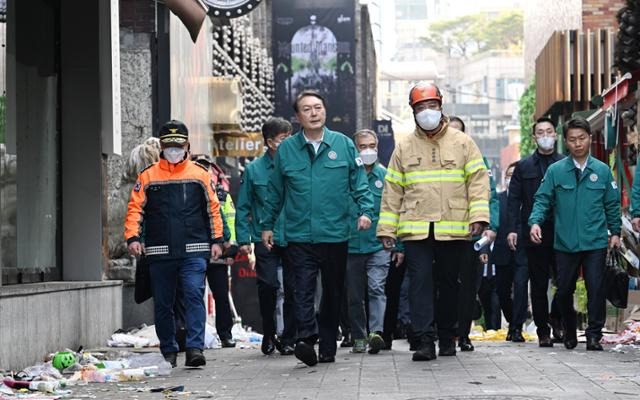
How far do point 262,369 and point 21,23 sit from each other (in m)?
Answer: 3.57

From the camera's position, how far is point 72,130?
13.9 metres

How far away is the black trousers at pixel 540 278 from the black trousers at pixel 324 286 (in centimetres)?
241

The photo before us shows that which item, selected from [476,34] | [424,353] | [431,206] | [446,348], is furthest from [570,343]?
[476,34]

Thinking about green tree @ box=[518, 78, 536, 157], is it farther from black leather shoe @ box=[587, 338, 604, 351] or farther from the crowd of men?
the crowd of men

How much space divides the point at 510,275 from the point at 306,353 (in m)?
5.86

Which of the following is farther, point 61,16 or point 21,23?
point 61,16

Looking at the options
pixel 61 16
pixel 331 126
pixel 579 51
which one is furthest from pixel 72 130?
pixel 331 126

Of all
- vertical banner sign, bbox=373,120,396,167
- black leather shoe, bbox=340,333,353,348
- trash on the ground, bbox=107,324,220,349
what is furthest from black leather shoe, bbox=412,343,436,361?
vertical banner sign, bbox=373,120,396,167

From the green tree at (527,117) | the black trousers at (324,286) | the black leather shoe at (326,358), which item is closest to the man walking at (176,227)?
the black trousers at (324,286)

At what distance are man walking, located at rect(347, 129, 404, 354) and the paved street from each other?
320mm

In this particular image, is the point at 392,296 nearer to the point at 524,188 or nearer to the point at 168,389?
the point at 524,188

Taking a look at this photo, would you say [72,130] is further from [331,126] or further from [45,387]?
[331,126]

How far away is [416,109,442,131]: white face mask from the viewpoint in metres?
11.4

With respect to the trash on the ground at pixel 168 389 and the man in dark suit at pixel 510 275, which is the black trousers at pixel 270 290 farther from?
the trash on the ground at pixel 168 389
